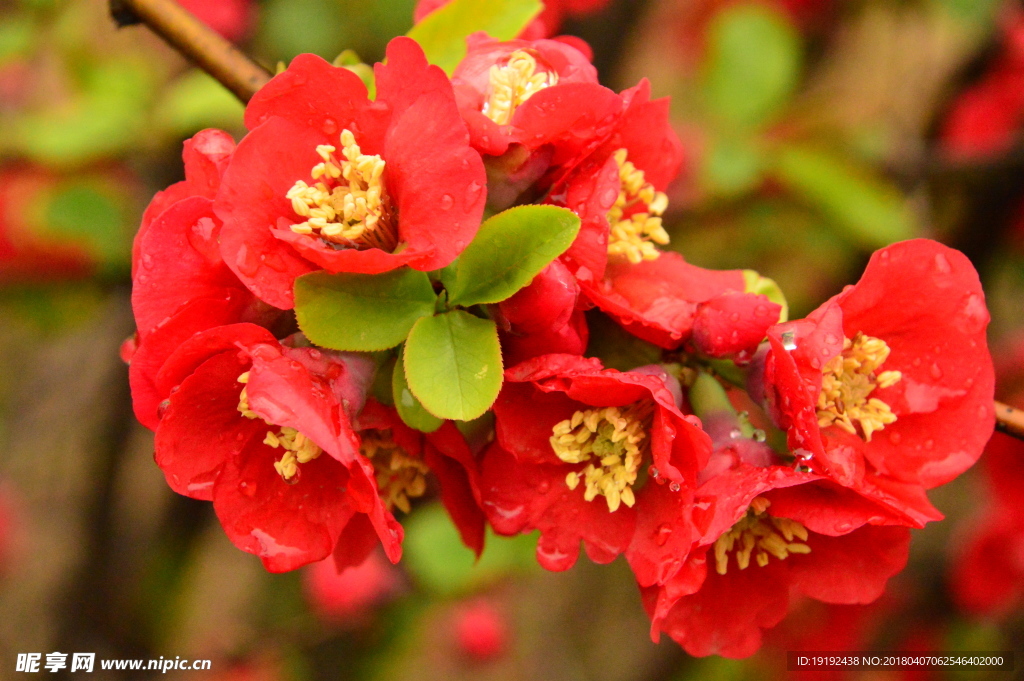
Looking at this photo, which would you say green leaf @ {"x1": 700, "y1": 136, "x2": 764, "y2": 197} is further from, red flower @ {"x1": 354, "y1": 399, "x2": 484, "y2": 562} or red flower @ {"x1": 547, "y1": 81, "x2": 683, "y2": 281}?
red flower @ {"x1": 354, "y1": 399, "x2": 484, "y2": 562}

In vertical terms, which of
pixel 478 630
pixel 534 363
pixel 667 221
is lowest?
pixel 478 630

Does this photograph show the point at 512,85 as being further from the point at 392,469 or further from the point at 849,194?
the point at 849,194

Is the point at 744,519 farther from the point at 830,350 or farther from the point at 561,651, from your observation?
the point at 561,651

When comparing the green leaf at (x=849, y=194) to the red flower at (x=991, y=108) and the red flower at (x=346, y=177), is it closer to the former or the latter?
the red flower at (x=991, y=108)

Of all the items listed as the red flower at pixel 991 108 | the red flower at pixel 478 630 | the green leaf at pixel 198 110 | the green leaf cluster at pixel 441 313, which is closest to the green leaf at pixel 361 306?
the green leaf cluster at pixel 441 313

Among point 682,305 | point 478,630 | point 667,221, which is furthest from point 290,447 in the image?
point 478,630

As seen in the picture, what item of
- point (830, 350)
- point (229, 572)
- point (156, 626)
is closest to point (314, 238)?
point (830, 350)
